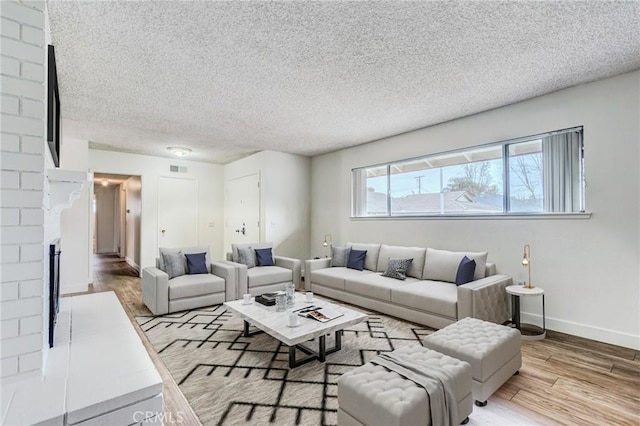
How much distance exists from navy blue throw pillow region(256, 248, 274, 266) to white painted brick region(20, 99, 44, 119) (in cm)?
395

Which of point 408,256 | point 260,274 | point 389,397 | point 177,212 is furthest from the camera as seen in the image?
point 177,212

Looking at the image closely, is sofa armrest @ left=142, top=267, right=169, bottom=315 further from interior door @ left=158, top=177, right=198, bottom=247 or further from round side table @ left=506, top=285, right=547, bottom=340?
round side table @ left=506, top=285, right=547, bottom=340

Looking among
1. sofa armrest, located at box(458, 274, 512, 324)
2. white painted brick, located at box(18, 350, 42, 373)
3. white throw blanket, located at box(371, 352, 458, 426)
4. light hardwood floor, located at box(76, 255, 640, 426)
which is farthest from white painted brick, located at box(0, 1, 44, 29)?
sofa armrest, located at box(458, 274, 512, 324)

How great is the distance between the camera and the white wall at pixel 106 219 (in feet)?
36.0

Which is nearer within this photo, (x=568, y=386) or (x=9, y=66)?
(x=9, y=66)

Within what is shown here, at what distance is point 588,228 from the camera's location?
317cm

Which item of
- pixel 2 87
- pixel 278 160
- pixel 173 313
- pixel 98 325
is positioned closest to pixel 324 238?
pixel 278 160

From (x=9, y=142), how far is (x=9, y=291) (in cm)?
66

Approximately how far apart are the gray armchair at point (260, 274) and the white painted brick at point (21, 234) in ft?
9.96

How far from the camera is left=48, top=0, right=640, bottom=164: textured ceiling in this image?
2.08 metres

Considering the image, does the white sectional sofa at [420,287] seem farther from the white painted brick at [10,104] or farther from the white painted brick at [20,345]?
the white painted brick at [10,104]

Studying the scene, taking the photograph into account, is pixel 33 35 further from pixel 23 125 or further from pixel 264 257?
pixel 264 257

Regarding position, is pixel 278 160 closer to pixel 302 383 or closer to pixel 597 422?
pixel 302 383

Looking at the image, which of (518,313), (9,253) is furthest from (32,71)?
(518,313)
